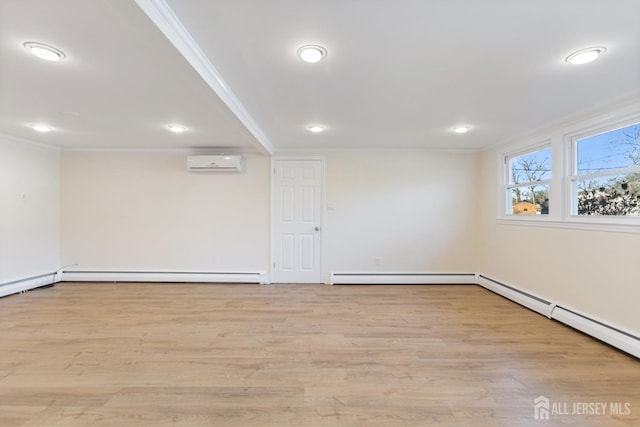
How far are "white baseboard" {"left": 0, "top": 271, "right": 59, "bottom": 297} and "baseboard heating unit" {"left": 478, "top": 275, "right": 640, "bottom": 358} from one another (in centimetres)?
694

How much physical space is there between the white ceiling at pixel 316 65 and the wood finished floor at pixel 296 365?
2.15 meters

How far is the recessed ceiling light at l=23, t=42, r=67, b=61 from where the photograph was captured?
1772 millimetres

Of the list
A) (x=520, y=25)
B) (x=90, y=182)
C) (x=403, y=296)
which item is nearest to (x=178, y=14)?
(x=520, y=25)

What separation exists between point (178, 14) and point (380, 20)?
108 cm

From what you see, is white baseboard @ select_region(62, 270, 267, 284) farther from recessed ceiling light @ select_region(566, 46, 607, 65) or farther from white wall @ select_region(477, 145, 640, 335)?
recessed ceiling light @ select_region(566, 46, 607, 65)

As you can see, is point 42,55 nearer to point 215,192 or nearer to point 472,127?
point 215,192

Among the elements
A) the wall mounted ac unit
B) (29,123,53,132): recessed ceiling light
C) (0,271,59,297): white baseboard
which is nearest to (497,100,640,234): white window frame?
the wall mounted ac unit

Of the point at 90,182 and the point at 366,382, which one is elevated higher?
the point at 90,182

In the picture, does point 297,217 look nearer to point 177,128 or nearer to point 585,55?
point 177,128

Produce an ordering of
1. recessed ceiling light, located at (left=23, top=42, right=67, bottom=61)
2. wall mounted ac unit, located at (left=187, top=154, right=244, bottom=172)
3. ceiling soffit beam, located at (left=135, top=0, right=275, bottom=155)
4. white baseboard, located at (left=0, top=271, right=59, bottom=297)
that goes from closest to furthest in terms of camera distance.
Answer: ceiling soffit beam, located at (left=135, top=0, right=275, bottom=155), recessed ceiling light, located at (left=23, top=42, right=67, bottom=61), white baseboard, located at (left=0, top=271, right=59, bottom=297), wall mounted ac unit, located at (left=187, top=154, right=244, bottom=172)

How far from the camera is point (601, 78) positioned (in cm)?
218

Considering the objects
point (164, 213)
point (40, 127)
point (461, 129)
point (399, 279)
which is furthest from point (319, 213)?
point (40, 127)

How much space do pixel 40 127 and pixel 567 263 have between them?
649 cm

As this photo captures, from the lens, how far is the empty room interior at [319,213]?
5.48 feet
